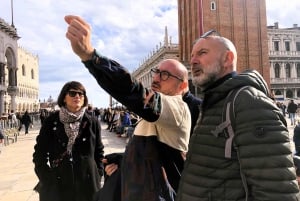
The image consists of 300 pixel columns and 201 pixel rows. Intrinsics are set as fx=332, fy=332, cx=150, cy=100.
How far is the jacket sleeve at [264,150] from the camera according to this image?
1.40 metres

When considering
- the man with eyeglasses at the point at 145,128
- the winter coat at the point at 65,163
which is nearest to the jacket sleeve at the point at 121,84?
the man with eyeglasses at the point at 145,128

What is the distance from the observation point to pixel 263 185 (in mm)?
1411

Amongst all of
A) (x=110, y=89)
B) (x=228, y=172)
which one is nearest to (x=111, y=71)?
(x=110, y=89)

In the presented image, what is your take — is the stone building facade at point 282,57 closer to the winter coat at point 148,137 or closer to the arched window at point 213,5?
the arched window at point 213,5

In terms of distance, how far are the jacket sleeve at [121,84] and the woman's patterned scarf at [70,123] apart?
68.5 inches

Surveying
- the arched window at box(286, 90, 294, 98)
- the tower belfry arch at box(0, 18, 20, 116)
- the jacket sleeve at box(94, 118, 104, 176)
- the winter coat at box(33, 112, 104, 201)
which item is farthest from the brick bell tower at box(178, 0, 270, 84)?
the winter coat at box(33, 112, 104, 201)

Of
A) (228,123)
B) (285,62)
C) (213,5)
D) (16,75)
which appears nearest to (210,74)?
(228,123)

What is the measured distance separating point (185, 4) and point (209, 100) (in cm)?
5021

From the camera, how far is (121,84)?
1658 millimetres

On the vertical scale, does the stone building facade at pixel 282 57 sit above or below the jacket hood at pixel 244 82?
above

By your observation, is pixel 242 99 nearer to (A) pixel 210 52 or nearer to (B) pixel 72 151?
(A) pixel 210 52

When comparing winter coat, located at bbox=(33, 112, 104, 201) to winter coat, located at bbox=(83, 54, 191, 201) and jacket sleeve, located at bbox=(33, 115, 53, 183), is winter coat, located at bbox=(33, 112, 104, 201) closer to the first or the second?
jacket sleeve, located at bbox=(33, 115, 53, 183)

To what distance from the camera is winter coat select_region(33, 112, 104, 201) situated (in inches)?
126

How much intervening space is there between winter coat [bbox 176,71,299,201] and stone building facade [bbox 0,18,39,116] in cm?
3727
